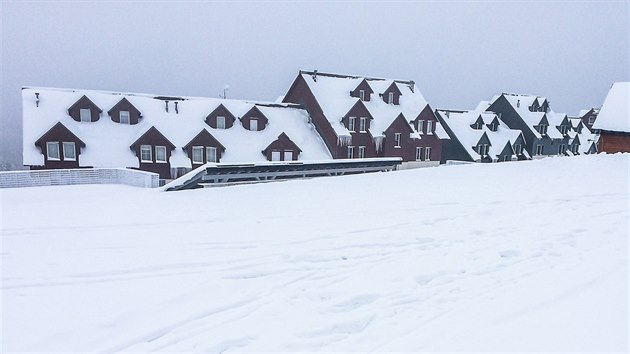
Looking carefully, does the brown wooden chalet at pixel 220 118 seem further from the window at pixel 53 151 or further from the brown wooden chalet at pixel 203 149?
the window at pixel 53 151

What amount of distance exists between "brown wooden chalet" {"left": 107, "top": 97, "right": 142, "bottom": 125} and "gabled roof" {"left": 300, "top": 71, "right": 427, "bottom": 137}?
13.8 meters

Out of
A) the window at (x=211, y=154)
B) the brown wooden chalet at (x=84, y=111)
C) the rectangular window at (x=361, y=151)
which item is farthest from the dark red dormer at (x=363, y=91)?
the brown wooden chalet at (x=84, y=111)

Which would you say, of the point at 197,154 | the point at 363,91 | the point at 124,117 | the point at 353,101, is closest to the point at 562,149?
the point at 363,91

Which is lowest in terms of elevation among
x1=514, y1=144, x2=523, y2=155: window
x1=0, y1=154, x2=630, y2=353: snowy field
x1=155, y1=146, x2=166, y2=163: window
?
x1=0, y1=154, x2=630, y2=353: snowy field

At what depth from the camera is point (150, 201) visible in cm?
1080

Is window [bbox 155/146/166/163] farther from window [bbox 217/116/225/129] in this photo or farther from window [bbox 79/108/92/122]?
window [bbox 79/108/92/122]

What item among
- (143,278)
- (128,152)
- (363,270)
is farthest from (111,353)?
(128,152)

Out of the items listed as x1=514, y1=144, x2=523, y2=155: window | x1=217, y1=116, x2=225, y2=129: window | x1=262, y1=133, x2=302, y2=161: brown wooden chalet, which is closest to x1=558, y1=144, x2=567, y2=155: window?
x1=514, y1=144, x2=523, y2=155: window

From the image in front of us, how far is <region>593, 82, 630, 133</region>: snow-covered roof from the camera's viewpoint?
24.2 m

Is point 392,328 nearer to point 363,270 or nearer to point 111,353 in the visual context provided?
point 363,270

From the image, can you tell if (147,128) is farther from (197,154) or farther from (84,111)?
(84,111)

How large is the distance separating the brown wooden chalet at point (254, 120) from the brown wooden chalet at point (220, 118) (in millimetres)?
909

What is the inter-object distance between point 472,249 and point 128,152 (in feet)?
82.6

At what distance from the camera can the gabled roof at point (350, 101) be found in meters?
32.1
